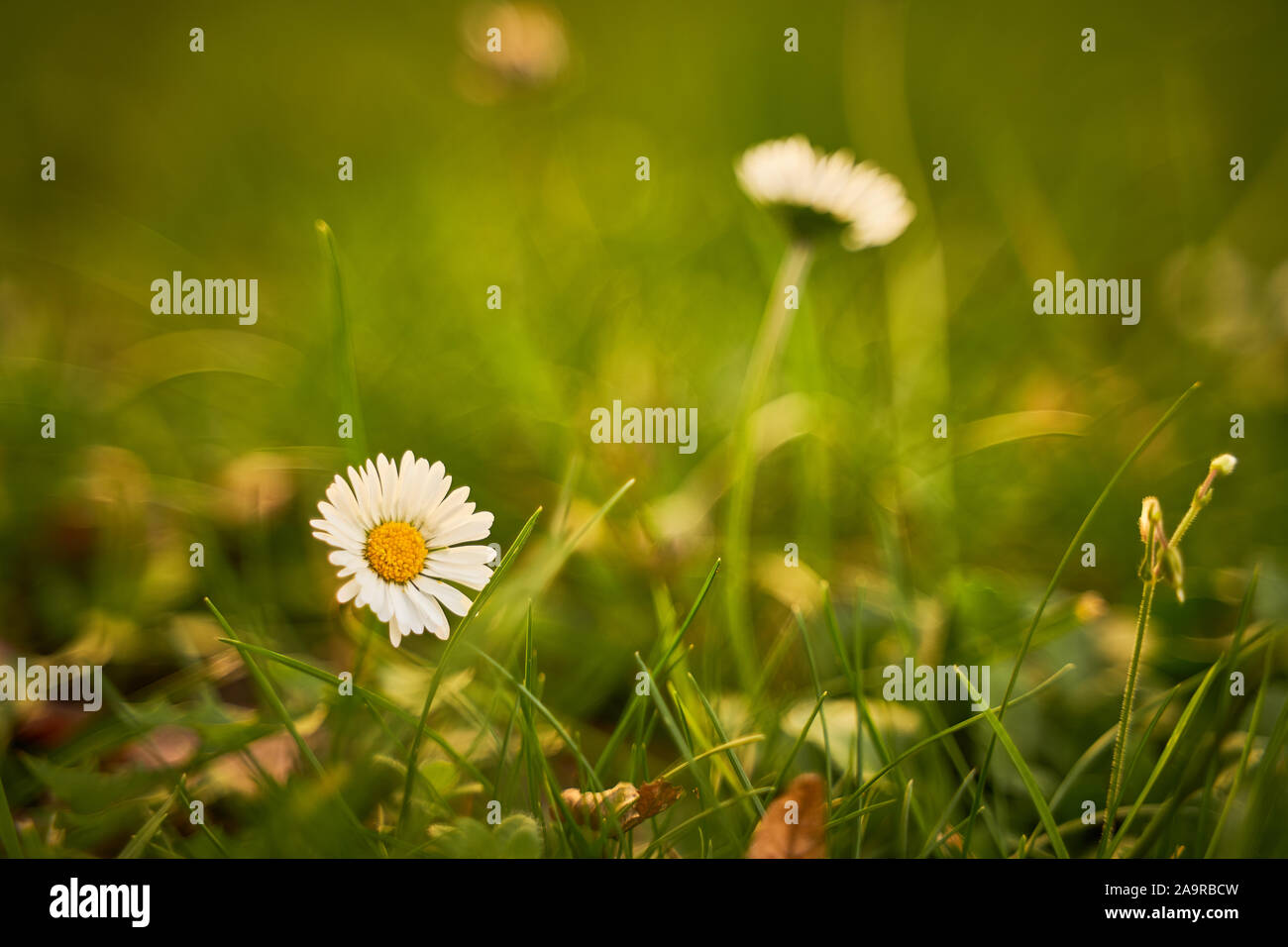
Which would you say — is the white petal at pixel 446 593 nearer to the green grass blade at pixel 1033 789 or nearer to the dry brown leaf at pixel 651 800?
the dry brown leaf at pixel 651 800

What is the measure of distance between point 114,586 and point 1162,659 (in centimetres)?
81

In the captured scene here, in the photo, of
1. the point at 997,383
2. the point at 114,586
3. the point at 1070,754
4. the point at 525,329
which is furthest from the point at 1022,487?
the point at 114,586

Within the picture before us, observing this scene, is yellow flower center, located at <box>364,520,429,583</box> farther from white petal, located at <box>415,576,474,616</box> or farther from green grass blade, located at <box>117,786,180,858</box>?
green grass blade, located at <box>117,786,180,858</box>

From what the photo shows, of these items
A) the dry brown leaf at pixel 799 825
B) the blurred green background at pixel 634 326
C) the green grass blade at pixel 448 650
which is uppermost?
the blurred green background at pixel 634 326

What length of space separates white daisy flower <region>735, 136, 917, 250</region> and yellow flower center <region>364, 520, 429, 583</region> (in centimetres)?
44

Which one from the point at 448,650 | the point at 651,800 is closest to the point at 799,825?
the point at 651,800

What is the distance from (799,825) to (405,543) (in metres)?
0.27

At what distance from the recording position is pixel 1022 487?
0.84m

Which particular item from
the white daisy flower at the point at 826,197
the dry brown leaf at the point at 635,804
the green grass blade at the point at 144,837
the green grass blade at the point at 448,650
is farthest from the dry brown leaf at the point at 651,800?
the white daisy flower at the point at 826,197

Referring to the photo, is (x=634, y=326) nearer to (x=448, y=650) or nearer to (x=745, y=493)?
(x=745, y=493)

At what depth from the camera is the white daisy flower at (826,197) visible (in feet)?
2.45

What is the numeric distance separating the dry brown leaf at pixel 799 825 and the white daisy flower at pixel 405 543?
21cm

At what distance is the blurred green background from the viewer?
695 millimetres
